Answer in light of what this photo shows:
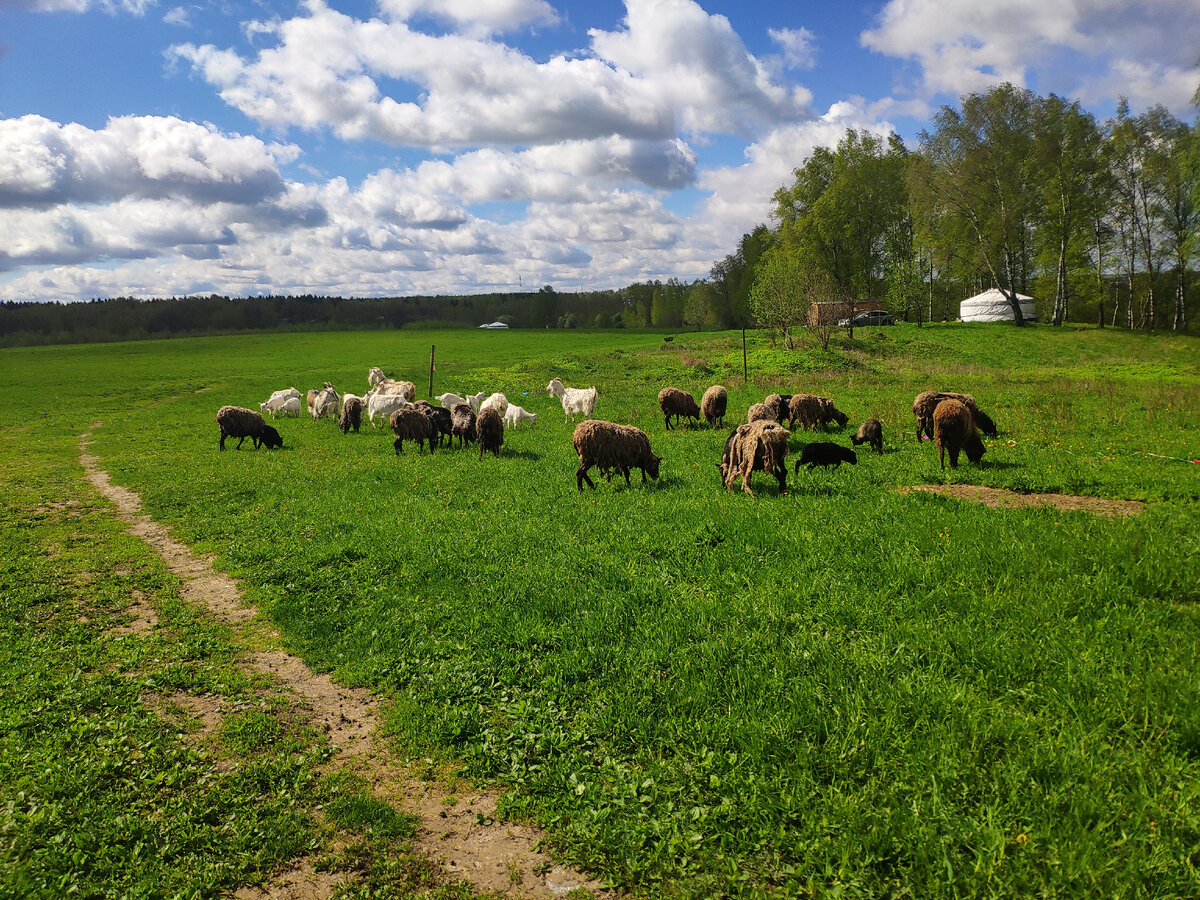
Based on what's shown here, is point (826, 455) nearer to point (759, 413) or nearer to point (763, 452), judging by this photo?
point (763, 452)

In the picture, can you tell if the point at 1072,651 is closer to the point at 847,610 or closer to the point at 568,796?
the point at 847,610

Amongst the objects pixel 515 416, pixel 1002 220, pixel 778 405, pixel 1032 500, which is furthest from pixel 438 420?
pixel 1002 220

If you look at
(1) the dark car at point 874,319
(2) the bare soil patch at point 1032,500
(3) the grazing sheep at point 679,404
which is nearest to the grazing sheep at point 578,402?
(3) the grazing sheep at point 679,404

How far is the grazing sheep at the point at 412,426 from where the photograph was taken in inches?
791

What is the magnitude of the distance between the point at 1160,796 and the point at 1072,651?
66.5 inches

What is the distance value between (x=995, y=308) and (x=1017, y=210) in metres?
10.3

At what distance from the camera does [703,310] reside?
3932 inches

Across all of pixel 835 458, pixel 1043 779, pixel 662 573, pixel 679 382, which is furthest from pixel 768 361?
pixel 1043 779

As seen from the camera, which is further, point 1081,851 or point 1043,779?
point 1043,779

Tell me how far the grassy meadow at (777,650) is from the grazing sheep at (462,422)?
196 inches

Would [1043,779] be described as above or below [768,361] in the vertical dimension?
below

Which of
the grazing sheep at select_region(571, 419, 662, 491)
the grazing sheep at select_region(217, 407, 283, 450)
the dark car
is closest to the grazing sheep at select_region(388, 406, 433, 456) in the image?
the grazing sheep at select_region(217, 407, 283, 450)

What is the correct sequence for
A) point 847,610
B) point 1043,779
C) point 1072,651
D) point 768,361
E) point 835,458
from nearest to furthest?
point 1043,779, point 1072,651, point 847,610, point 835,458, point 768,361

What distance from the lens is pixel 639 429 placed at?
14969 millimetres
